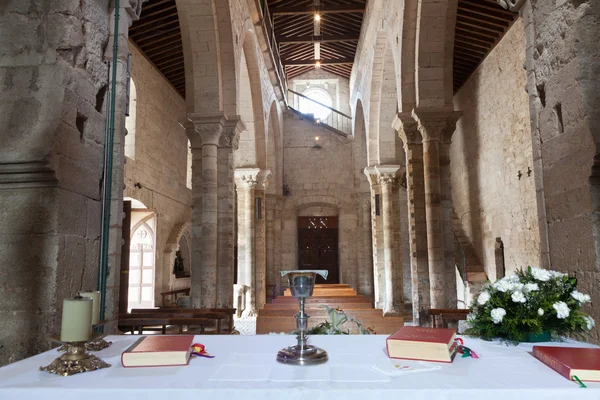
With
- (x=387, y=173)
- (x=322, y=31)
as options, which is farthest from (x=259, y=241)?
(x=322, y=31)

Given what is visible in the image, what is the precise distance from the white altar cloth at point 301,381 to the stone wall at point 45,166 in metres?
0.82

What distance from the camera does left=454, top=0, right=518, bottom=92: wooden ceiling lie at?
8.94 m

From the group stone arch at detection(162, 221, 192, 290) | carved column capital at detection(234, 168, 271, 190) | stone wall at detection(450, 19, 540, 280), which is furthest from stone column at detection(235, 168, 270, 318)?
stone wall at detection(450, 19, 540, 280)

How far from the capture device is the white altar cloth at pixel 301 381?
1.33 m

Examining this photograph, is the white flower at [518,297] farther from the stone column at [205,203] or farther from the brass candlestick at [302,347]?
the stone column at [205,203]

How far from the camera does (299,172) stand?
15.8m

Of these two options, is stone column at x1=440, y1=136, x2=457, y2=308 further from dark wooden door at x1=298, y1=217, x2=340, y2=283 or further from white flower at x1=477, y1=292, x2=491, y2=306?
dark wooden door at x1=298, y1=217, x2=340, y2=283

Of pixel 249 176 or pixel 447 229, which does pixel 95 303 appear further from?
pixel 249 176

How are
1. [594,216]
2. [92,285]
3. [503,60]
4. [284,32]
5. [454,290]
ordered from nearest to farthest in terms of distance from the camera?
[594,216], [92,285], [454,290], [503,60], [284,32]

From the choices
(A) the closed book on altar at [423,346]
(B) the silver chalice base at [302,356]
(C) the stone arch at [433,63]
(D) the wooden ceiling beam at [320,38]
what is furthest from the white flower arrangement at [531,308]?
(D) the wooden ceiling beam at [320,38]

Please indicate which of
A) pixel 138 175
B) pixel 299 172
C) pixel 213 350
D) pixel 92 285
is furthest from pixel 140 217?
pixel 213 350

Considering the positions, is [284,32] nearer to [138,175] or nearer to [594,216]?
[138,175]

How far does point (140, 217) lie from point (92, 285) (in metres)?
8.74

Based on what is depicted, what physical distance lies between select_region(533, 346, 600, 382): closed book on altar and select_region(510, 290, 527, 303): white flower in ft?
0.79
